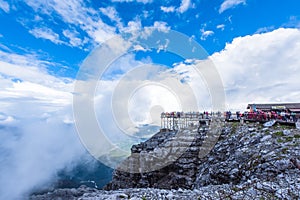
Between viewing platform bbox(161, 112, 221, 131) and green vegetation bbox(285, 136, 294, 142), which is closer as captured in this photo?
green vegetation bbox(285, 136, 294, 142)

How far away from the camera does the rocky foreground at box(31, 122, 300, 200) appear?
7.67 metres

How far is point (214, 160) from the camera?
15.8m

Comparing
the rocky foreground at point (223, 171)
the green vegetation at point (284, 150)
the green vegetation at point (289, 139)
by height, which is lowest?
the rocky foreground at point (223, 171)

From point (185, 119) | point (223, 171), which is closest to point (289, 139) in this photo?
point (223, 171)

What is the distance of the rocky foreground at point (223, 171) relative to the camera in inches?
302

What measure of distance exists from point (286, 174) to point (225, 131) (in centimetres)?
1203

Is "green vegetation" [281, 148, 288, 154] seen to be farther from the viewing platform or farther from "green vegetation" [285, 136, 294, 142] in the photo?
→ the viewing platform

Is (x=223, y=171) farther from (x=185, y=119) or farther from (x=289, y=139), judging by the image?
(x=185, y=119)

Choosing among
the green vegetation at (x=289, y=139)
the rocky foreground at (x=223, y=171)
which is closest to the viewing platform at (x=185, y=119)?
the rocky foreground at (x=223, y=171)

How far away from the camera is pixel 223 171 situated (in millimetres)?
12125

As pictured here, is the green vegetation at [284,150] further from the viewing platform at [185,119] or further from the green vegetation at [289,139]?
the viewing platform at [185,119]

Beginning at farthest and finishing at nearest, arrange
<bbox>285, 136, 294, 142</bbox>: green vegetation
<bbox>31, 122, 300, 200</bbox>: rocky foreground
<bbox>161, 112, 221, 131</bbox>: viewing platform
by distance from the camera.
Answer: <bbox>161, 112, 221, 131</bbox>: viewing platform
<bbox>285, 136, 294, 142</bbox>: green vegetation
<bbox>31, 122, 300, 200</bbox>: rocky foreground

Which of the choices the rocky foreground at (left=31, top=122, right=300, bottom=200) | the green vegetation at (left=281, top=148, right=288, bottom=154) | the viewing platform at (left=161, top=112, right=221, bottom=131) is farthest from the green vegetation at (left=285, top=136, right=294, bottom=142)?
the viewing platform at (left=161, top=112, right=221, bottom=131)

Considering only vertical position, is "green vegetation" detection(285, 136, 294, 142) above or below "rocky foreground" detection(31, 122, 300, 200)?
above
